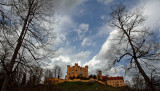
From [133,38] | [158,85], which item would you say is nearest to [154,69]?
[158,85]

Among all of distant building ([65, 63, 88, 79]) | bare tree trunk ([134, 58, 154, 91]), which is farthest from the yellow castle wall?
bare tree trunk ([134, 58, 154, 91])

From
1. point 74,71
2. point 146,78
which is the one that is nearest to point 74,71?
point 74,71

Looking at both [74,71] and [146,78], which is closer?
[146,78]

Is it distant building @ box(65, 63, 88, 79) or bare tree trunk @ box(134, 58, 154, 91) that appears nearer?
bare tree trunk @ box(134, 58, 154, 91)

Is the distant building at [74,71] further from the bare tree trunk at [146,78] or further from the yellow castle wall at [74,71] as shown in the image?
the bare tree trunk at [146,78]

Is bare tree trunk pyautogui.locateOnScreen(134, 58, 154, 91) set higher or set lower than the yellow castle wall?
higher

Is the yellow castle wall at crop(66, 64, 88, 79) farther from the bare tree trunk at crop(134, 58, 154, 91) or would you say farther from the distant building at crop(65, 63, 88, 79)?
the bare tree trunk at crop(134, 58, 154, 91)

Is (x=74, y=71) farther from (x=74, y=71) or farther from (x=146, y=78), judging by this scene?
(x=146, y=78)

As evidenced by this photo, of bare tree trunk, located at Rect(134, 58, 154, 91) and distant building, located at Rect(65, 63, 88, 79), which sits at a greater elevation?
bare tree trunk, located at Rect(134, 58, 154, 91)

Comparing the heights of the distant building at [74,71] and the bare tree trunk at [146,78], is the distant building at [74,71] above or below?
below

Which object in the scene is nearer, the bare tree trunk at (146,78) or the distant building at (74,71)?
the bare tree trunk at (146,78)

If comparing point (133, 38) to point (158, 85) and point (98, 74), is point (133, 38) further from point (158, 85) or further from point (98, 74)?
point (98, 74)

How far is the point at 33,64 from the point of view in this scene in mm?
5332

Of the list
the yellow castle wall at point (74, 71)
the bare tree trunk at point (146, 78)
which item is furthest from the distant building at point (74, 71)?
the bare tree trunk at point (146, 78)
